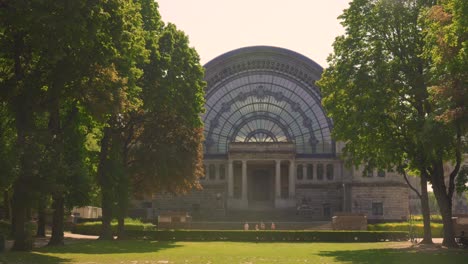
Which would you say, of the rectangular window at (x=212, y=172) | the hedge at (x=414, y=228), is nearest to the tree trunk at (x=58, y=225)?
the hedge at (x=414, y=228)

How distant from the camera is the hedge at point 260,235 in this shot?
54.2 m

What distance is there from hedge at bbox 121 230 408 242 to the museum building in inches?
1479

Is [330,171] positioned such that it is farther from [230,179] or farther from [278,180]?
[230,179]

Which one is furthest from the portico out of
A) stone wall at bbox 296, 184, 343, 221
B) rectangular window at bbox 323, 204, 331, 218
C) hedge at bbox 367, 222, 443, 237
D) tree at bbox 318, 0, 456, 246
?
tree at bbox 318, 0, 456, 246

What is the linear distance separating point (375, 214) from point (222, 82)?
30521mm

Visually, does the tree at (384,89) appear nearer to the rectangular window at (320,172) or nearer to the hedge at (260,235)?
the hedge at (260,235)

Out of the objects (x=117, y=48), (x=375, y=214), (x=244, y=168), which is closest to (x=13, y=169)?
(x=117, y=48)

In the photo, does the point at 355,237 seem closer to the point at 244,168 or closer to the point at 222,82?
the point at 244,168

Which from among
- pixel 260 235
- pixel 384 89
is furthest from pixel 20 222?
pixel 260 235

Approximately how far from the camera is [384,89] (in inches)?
1537

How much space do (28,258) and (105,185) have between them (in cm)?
1760

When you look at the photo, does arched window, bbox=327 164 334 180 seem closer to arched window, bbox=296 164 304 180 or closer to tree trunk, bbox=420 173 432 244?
arched window, bbox=296 164 304 180

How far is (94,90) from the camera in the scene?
32.8 metres

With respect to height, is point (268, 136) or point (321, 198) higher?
point (268, 136)
